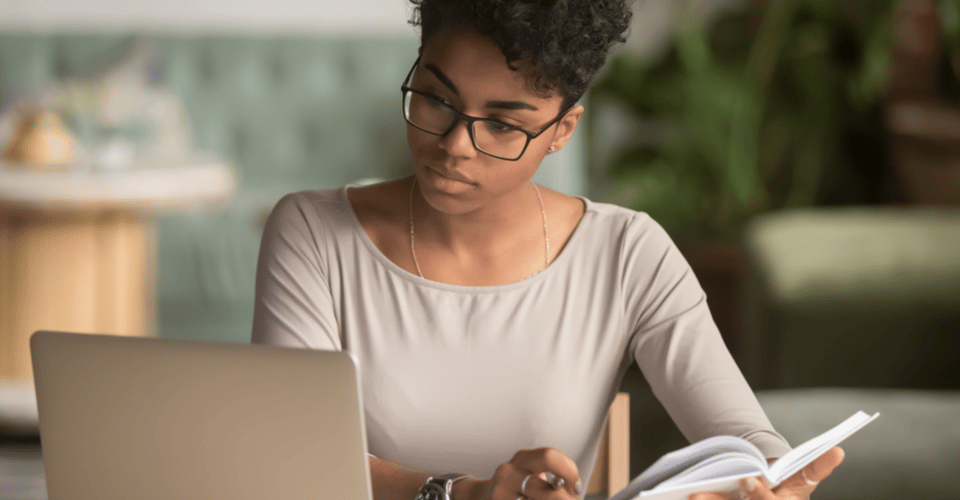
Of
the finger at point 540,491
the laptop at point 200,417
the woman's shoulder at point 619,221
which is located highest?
the woman's shoulder at point 619,221

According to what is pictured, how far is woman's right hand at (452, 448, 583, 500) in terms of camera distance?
30.6 inches

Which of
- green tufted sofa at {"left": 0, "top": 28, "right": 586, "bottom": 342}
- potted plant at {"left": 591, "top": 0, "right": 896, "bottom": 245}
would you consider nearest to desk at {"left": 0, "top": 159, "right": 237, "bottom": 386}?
green tufted sofa at {"left": 0, "top": 28, "right": 586, "bottom": 342}

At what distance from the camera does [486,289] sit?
1.08 meters

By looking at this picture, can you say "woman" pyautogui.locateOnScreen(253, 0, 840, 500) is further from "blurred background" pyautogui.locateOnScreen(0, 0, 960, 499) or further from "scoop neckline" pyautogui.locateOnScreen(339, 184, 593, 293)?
"blurred background" pyautogui.locateOnScreen(0, 0, 960, 499)

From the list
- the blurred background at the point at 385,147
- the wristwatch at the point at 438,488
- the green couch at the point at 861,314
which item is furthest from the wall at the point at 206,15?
the wristwatch at the point at 438,488

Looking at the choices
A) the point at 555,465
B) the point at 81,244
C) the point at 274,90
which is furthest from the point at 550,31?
the point at 274,90

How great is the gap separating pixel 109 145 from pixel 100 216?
0.21 m

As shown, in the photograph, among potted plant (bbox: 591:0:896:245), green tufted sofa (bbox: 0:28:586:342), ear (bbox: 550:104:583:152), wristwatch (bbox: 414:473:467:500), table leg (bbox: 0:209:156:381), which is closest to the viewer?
wristwatch (bbox: 414:473:467:500)

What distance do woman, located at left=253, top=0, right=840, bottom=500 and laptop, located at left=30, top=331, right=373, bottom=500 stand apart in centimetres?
25

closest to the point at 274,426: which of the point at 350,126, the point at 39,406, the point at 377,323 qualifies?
the point at 39,406

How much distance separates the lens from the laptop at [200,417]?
679 millimetres

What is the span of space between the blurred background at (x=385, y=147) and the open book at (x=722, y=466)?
40.4 inches

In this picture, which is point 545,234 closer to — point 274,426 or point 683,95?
point 274,426

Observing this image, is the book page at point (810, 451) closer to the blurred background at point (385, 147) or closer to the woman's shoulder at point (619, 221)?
the woman's shoulder at point (619, 221)
